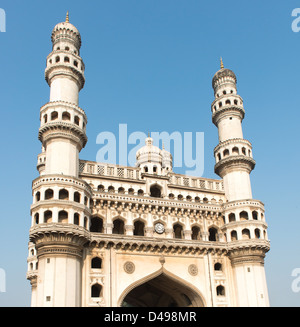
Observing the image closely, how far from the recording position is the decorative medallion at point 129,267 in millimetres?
33263

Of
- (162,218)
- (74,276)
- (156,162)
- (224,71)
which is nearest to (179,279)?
(162,218)

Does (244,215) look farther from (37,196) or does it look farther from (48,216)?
A: (37,196)

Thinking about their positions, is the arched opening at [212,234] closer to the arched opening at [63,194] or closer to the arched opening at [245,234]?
the arched opening at [245,234]

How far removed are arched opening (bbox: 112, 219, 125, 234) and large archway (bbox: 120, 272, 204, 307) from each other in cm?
488

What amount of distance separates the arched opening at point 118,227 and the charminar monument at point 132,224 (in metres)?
0.09

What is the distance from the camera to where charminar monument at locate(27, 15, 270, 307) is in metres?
31.0

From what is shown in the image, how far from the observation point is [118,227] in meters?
36.7

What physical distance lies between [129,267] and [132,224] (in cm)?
375

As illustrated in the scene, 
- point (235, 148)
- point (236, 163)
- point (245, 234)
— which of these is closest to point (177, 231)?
point (245, 234)

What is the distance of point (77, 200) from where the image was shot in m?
32.9

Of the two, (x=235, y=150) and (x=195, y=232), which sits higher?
(x=235, y=150)

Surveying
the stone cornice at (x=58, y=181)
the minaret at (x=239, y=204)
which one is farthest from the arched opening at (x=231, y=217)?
the stone cornice at (x=58, y=181)

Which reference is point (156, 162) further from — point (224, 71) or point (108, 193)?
point (224, 71)
